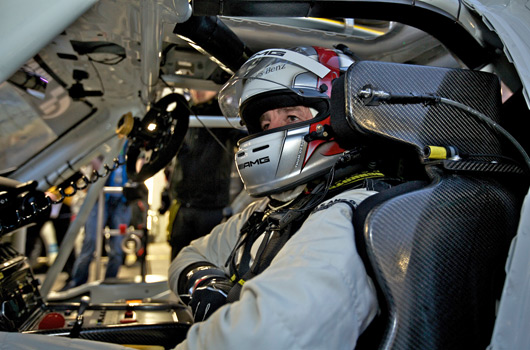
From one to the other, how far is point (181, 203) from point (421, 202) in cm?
238

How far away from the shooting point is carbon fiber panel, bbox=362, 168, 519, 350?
0.88m

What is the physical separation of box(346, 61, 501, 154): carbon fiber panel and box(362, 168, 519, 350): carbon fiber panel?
117 mm

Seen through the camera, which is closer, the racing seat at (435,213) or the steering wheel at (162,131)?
the racing seat at (435,213)

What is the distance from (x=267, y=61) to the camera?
1.48m

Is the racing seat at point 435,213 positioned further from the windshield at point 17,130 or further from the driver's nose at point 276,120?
the windshield at point 17,130

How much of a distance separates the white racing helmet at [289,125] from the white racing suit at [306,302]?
37 cm

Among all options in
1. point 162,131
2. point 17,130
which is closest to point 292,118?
point 162,131

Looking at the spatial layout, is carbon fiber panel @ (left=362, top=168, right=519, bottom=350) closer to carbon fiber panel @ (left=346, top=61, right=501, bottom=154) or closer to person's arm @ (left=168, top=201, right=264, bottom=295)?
carbon fiber panel @ (left=346, top=61, right=501, bottom=154)

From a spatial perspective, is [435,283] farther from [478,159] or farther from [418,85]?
[418,85]

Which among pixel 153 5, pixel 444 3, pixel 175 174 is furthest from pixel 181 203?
pixel 444 3

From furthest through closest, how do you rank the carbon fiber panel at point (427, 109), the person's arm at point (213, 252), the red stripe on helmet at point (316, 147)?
the person's arm at point (213, 252), the red stripe on helmet at point (316, 147), the carbon fiber panel at point (427, 109)

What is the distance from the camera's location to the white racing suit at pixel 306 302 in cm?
79

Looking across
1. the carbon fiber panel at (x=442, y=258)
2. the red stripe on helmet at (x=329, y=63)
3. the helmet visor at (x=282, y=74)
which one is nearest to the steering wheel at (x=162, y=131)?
the helmet visor at (x=282, y=74)

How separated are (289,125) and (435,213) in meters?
0.56
